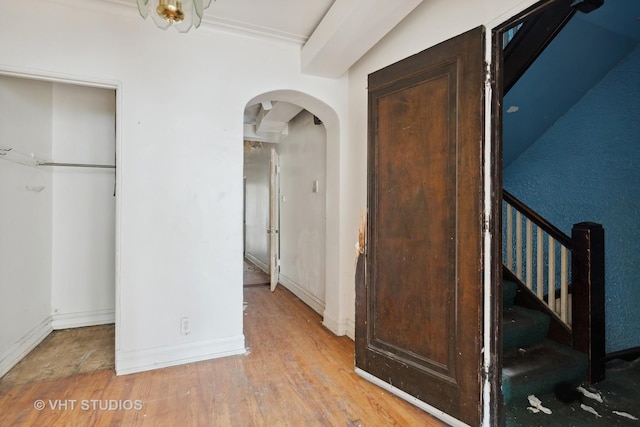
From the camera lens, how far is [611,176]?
2473mm

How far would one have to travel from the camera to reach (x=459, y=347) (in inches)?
66.1

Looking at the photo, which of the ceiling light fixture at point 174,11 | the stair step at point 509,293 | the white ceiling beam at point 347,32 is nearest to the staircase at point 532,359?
the stair step at point 509,293

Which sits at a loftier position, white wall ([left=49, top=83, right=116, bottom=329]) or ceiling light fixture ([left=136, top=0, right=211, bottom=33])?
ceiling light fixture ([left=136, top=0, right=211, bottom=33])

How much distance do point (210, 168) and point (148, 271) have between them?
0.93m

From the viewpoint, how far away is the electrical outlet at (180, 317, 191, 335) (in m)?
2.46

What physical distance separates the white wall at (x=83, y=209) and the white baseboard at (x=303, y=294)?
7.08ft

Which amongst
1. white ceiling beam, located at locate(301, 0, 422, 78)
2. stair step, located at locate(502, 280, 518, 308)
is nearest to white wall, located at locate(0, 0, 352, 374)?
white ceiling beam, located at locate(301, 0, 422, 78)

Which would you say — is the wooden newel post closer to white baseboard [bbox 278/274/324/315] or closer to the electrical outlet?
white baseboard [bbox 278/274/324/315]

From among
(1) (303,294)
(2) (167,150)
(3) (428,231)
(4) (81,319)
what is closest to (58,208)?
(4) (81,319)

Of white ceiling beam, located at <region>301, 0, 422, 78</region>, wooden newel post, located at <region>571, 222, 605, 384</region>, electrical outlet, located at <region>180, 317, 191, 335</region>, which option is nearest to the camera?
white ceiling beam, located at <region>301, 0, 422, 78</region>

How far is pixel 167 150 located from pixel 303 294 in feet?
8.20

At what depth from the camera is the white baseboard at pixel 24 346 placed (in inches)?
89.4

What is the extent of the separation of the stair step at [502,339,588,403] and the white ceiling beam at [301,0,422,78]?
2.42m

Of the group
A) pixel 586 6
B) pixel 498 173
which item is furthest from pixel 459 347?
pixel 586 6
